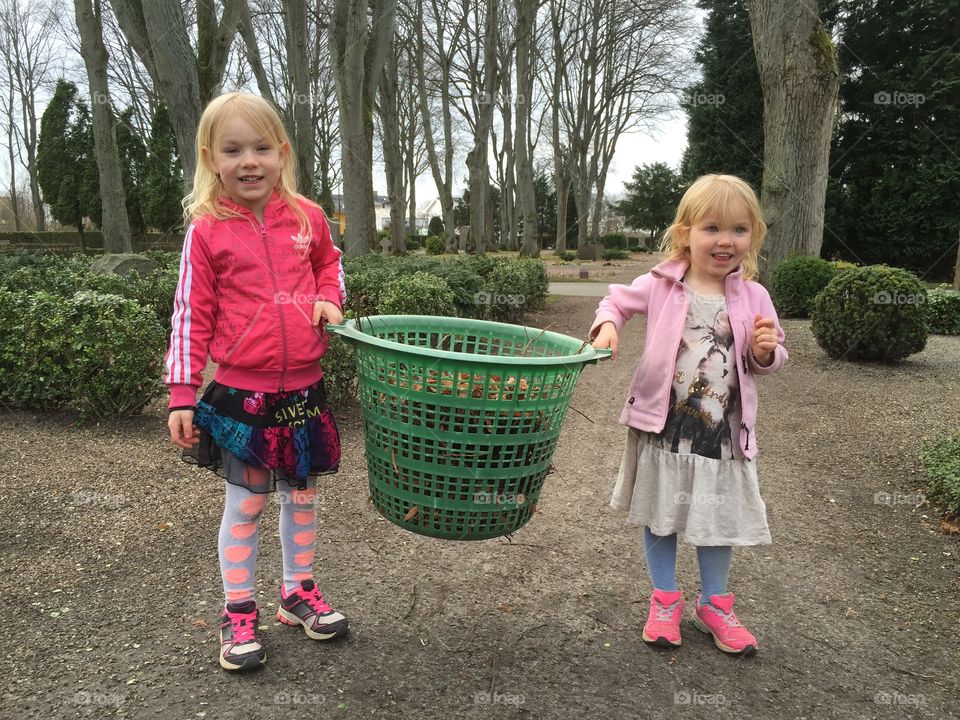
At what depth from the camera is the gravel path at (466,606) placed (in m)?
2.34

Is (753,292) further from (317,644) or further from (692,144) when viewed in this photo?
(692,144)

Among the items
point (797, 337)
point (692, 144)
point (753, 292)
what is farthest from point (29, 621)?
point (692, 144)

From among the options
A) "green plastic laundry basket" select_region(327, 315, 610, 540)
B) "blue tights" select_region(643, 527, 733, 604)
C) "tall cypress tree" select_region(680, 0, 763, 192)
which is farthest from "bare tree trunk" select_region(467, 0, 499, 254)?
"green plastic laundry basket" select_region(327, 315, 610, 540)

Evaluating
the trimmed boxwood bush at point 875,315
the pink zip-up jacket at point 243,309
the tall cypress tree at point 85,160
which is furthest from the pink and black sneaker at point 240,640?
the tall cypress tree at point 85,160

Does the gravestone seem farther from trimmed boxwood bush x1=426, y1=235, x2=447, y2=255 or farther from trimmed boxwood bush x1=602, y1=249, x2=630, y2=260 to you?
trimmed boxwood bush x1=426, y1=235, x2=447, y2=255

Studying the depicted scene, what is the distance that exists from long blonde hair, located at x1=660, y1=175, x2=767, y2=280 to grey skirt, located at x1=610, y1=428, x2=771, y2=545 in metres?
0.72

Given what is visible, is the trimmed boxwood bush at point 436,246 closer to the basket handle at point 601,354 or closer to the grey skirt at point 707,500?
the grey skirt at point 707,500

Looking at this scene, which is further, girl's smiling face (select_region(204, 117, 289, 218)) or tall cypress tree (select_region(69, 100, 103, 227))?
tall cypress tree (select_region(69, 100, 103, 227))

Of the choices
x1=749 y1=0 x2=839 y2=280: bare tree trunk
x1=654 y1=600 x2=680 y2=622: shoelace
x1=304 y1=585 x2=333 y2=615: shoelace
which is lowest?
x1=654 y1=600 x2=680 y2=622: shoelace

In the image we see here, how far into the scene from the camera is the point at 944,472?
13.5 ft

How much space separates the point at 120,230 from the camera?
615 inches

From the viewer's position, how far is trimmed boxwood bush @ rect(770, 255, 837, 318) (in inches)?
441

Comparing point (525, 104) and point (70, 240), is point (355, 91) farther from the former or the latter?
point (70, 240)

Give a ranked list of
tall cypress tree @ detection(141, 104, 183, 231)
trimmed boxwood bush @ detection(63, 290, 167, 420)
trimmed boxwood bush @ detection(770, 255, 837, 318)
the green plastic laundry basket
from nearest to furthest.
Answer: the green plastic laundry basket < trimmed boxwood bush @ detection(63, 290, 167, 420) < trimmed boxwood bush @ detection(770, 255, 837, 318) < tall cypress tree @ detection(141, 104, 183, 231)
